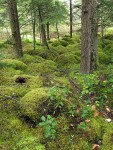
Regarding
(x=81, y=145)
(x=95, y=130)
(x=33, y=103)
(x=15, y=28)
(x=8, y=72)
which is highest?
(x=15, y=28)

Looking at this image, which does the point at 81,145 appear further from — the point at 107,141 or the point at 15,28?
the point at 15,28

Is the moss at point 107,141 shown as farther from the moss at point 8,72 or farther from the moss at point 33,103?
the moss at point 8,72

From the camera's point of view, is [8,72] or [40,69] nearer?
[8,72]

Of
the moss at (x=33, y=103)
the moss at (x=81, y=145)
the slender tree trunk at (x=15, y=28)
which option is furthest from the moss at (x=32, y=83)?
the slender tree trunk at (x=15, y=28)

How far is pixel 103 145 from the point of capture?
10.0 feet

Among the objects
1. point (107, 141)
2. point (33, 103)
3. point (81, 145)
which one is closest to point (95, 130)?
point (107, 141)

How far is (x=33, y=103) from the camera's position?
11.5 feet

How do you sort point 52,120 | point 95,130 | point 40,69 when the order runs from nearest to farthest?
point 52,120 < point 95,130 < point 40,69

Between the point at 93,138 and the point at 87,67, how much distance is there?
298 cm

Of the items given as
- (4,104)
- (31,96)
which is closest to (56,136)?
(31,96)

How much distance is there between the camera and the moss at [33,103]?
11.1 ft

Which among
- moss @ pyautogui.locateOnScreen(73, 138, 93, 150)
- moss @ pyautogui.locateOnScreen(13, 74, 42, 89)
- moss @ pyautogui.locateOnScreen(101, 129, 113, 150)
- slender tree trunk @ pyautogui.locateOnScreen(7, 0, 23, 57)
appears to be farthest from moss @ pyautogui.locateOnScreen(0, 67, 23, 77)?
moss @ pyautogui.locateOnScreen(101, 129, 113, 150)

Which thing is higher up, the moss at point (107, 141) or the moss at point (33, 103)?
the moss at point (33, 103)

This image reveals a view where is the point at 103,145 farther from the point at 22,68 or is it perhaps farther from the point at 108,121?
the point at 22,68
